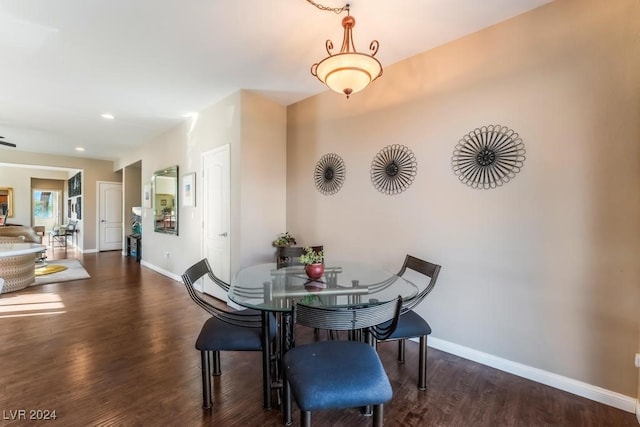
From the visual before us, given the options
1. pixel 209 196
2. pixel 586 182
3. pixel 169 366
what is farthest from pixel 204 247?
pixel 586 182

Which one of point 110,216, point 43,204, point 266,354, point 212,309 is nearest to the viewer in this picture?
point 266,354

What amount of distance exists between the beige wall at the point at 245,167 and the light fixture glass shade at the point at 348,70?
1845 millimetres

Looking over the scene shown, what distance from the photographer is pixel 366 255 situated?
123 inches

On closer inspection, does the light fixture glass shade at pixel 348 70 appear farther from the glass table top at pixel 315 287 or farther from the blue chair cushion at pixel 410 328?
the blue chair cushion at pixel 410 328

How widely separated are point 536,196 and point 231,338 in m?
2.41

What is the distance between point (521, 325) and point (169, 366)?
2834 mm

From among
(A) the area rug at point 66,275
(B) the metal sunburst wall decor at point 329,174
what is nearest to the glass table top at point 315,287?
(B) the metal sunburst wall decor at point 329,174

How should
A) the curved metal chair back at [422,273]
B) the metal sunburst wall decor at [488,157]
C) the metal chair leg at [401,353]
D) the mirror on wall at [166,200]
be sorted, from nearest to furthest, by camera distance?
the curved metal chair back at [422,273] → the metal sunburst wall decor at [488,157] → the metal chair leg at [401,353] → the mirror on wall at [166,200]

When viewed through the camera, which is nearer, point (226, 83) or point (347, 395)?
point (347, 395)

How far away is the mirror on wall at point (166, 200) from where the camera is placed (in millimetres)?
4934

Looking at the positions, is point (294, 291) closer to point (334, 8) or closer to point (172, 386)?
point (172, 386)

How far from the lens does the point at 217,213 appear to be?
3.89 m

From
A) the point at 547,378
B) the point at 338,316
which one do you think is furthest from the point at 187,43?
the point at 547,378

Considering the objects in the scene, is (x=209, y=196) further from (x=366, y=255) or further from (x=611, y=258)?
(x=611, y=258)
